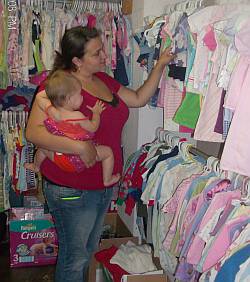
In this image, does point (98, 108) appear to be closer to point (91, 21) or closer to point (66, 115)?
point (66, 115)

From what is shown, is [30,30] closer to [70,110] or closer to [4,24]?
[4,24]

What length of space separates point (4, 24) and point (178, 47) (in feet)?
5.27

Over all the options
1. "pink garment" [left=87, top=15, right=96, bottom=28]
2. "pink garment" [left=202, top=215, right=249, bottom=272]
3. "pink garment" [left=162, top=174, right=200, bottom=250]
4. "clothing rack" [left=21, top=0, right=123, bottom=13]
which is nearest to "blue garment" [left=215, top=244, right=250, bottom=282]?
"pink garment" [left=202, top=215, right=249, bottom=272]

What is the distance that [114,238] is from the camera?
2678 mm

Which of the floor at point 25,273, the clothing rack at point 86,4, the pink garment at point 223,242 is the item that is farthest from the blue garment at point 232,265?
the clothing rack at point 86,4

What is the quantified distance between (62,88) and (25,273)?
66.7 inches

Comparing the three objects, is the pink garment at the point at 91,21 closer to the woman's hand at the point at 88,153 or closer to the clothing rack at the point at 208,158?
the clothing rack at the point at 208,158

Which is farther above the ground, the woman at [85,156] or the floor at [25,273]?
the woman at [85,156]

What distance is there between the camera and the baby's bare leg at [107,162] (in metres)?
1.88

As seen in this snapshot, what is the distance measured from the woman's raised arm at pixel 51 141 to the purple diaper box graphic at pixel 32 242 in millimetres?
1332

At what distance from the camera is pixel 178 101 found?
206 cm

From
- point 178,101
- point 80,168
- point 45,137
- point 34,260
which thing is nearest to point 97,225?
point 80,168

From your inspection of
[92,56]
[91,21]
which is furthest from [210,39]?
[91,21]

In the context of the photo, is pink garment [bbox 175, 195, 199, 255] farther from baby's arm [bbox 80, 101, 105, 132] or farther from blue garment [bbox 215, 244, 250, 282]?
baby's arm [bbox 80, 101, 105, 132]
